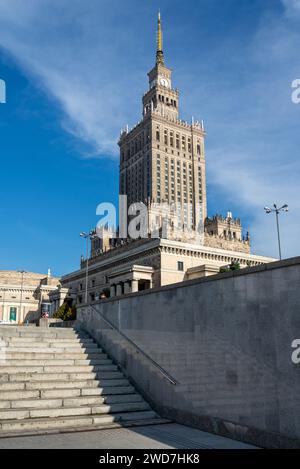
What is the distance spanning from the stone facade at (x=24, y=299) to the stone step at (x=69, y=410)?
8799cm

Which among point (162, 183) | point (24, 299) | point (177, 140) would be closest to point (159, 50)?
point (177, 140)

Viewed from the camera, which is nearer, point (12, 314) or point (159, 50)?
point (12, 314)

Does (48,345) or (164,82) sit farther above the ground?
(164,82)

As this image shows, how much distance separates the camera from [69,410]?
1053 cm

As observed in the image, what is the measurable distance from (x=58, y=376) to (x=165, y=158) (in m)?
108

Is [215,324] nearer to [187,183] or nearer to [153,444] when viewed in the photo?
[153,444]

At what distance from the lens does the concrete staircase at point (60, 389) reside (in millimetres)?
9961

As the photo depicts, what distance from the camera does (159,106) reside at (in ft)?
405

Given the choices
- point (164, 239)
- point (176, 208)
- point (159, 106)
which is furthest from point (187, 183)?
point (164, 239)

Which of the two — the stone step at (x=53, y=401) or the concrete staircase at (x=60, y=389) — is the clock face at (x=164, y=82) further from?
the stone step at (x=53, y=401)

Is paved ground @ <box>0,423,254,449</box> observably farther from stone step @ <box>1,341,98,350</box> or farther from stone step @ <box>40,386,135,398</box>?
stone step @ <box>1,341,98,350</box>

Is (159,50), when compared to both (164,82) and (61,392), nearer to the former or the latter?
(164,82)

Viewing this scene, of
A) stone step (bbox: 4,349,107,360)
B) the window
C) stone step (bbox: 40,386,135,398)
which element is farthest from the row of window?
stone step (bbox: 40,386,135,398)
